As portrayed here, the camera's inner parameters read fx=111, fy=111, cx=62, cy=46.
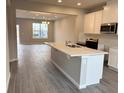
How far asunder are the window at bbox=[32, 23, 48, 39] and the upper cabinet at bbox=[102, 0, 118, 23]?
8570mm

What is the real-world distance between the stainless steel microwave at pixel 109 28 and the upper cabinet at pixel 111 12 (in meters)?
0.19

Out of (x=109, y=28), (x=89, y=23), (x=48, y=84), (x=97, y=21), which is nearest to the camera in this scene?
(x=48, y=84)

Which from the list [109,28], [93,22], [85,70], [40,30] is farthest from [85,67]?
[40,30]

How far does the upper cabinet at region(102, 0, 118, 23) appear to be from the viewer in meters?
4.25

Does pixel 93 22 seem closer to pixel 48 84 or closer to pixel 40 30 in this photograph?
pixel 48 84

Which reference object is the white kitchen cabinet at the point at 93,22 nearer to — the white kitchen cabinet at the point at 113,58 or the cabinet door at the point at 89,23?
the cabinet door at the point at 89,23

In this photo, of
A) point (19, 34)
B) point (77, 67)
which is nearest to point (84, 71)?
point (77, 67)

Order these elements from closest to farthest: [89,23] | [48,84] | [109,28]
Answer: [48,84] < [109,28] < [89,23]

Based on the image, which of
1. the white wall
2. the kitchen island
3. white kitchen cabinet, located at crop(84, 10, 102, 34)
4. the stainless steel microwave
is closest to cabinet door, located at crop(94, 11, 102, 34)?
white kitchen cabinet, located at crop(84, 10, 102, 34)

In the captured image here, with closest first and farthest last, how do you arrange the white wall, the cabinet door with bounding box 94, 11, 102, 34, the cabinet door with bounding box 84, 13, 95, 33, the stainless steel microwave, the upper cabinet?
the stainless steel microwave
the upper cabinet
the white wall
the cabinet door with bounding box 94, 11, 102, 34
the cabinet door with bounding box 84, 13, 95, 33

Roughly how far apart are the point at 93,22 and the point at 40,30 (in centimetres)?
789

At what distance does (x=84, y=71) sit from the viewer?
280 centimetres

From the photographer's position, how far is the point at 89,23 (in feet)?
19.5

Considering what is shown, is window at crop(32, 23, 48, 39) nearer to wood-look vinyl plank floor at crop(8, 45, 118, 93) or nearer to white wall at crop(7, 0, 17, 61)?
white wall at crop(7, 0, 17, 61)
